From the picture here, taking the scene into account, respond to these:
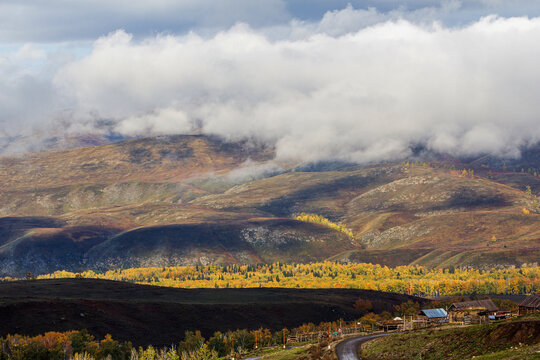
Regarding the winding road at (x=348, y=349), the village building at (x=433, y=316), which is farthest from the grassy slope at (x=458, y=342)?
the village building at (x=433, y=316)

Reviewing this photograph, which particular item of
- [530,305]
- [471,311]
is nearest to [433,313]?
[471,311]

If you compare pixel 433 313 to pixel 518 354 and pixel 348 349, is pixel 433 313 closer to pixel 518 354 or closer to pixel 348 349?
pixel 348 349

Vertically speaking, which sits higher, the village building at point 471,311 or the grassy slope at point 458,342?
the grassy slope at point 458,342

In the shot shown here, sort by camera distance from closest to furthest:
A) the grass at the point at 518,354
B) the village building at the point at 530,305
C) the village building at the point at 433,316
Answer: the grass at the point at 518,354 → the village building at the point at 530,305 → the village building at the point at 433,316

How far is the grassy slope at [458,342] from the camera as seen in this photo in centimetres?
7056

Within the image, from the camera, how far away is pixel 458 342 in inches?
3014

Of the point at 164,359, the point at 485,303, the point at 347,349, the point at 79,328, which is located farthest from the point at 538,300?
the point at 79,328

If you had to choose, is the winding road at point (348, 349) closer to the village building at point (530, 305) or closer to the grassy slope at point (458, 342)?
the grassy slope at point (458, 342)

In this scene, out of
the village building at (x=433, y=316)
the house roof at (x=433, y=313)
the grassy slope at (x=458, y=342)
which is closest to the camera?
the grassy slope at (x=458, y=342)

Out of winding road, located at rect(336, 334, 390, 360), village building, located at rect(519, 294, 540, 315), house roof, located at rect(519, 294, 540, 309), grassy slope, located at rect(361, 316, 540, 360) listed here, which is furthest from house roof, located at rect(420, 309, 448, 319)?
grassy slope, located at rect(361, 316, 540, 360)

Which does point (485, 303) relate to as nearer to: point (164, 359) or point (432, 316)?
point (432, 316)

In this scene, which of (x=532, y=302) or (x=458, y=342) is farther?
(x=532, y=302)

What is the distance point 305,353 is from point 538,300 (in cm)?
5473

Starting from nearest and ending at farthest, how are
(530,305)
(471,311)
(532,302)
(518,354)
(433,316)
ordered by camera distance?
1. (518,354)
2. (530,305)
3. (532,302)
4. (471,311)
5. (433,316)
